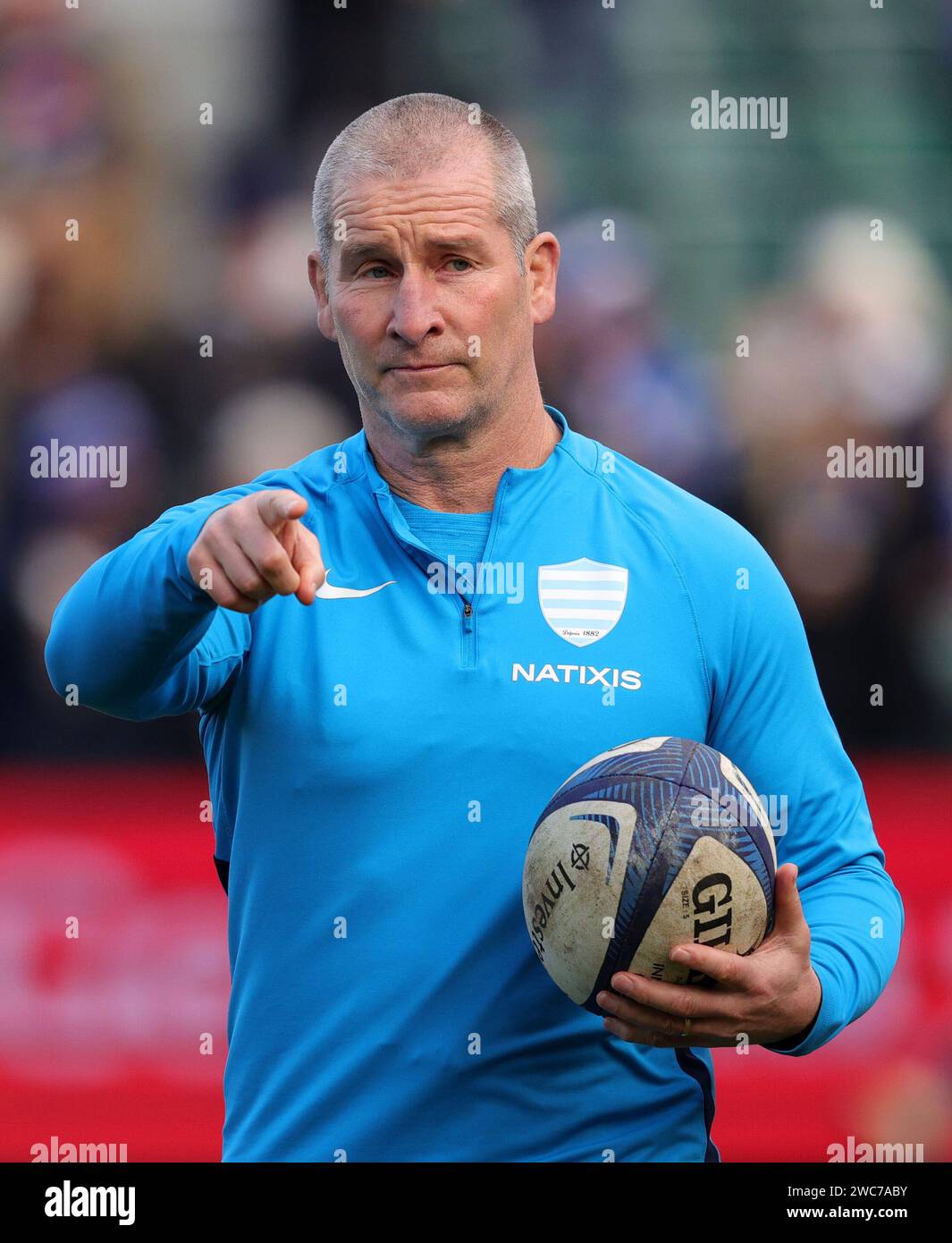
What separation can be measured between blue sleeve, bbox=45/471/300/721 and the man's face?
359 mm

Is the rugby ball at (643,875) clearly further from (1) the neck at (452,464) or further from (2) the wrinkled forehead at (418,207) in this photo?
(2) the wrinkled forehead at (418,207)

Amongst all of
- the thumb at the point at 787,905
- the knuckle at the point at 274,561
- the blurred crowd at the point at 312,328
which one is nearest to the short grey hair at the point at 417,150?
the knuckle at the point at 274,561

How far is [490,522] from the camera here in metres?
2.49

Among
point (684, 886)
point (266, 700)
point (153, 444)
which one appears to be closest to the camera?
point (684, 886)

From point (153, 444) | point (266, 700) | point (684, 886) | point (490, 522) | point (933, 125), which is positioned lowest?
point (684, 886)

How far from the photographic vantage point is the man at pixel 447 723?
2.28m

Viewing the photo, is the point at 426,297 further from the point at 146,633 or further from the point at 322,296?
the point at 146,633

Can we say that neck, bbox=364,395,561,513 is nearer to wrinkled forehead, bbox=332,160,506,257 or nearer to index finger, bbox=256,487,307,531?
wrinkled forehead, bbox=332,160,506,257

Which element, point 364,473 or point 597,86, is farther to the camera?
point 597,86

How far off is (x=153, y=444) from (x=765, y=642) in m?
3.32

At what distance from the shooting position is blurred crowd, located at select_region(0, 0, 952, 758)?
210 inches

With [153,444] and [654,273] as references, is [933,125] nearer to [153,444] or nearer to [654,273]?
[654,273]

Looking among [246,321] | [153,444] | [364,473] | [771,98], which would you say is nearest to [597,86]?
[771,98]

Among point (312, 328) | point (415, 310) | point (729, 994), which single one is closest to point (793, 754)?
point (729, 994)
